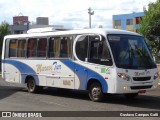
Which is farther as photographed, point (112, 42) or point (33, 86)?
point (33, 86)

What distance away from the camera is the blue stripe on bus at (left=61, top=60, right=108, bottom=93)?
1516 cm

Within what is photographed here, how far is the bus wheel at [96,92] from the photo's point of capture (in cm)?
1530

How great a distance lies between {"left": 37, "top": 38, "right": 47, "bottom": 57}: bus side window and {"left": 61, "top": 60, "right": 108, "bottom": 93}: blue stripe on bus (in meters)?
1.87

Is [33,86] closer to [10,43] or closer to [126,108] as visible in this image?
[10,43]

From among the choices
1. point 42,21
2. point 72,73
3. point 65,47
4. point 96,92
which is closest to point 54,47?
point 65,47

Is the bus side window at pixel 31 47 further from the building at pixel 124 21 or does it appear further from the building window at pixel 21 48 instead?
the building at pixel 124 21

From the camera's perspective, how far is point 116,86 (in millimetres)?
14555

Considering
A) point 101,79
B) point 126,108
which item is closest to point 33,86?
point 101,79

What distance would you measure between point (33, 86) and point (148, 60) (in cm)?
606

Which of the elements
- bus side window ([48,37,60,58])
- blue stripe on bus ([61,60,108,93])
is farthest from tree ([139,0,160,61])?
blue stripe on bus ([61,60,108,93])

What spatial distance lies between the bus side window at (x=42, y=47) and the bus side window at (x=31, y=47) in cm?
35

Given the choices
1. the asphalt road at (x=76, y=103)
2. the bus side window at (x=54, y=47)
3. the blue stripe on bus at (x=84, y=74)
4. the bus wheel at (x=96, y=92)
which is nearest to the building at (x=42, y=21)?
the bus side window at (x=54, y=47)

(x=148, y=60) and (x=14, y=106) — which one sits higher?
(x=148, y=60)

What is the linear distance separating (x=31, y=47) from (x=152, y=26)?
8.26m
